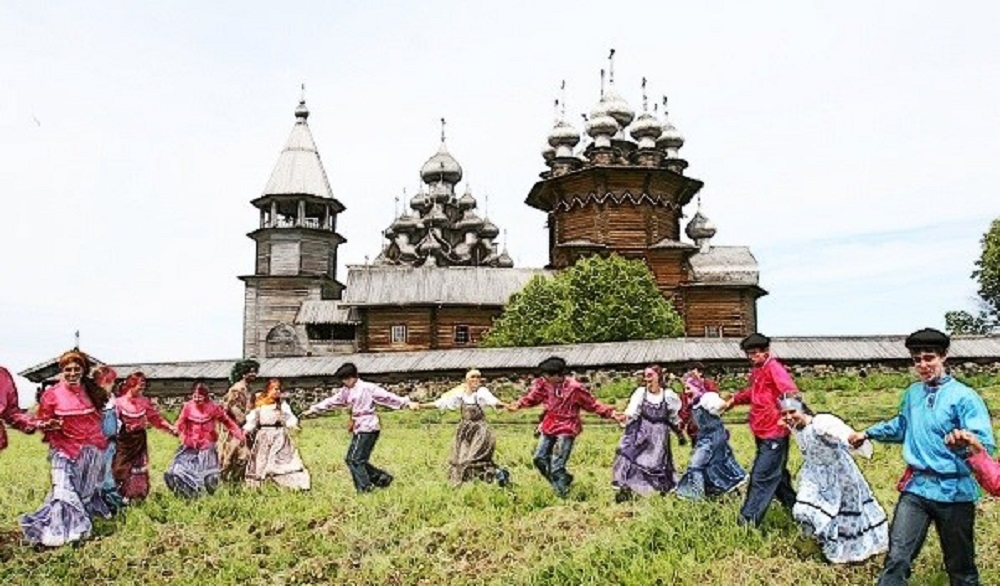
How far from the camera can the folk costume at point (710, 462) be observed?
8805 millimetres

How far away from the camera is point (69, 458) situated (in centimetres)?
898

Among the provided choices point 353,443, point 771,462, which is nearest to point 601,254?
point 353,443

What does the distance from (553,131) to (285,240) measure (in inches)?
514

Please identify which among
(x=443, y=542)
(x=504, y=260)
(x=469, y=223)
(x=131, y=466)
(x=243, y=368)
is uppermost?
(x=469, y=223)

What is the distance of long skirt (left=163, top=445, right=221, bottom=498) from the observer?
10820 millimetres

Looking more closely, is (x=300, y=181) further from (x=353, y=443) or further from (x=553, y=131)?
(x=353, y=443)

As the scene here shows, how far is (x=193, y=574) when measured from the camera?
315 inches

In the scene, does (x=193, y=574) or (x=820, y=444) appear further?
(x=193, y=574)

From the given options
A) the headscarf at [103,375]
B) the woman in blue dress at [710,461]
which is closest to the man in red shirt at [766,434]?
the woman in blue dress at [710,461]

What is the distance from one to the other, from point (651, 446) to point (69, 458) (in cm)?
514

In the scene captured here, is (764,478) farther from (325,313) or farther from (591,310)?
(325,313)

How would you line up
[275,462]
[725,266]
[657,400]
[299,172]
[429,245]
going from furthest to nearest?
[429,245], [299,172], [725,266], [275,462], [657,400]

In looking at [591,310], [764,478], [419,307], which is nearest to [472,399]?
[764,478]

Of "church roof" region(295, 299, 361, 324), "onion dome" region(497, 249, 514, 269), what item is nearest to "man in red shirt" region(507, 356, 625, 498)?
"church roof" region(295, 299, 361, 324)
